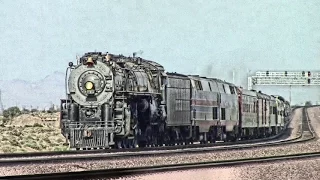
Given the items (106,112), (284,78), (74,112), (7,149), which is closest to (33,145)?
(7,149)

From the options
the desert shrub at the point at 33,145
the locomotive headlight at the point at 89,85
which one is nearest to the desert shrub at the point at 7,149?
the desert shrub at the point at 33,145

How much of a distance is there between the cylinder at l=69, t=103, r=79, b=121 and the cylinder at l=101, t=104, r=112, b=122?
4.42 ft

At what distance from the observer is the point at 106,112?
103 ft

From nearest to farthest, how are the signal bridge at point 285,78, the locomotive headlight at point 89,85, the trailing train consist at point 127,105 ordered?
1. the trailing train consist at point 127,105
2. the locomotive headlight at point 89,85
3. the signal bridge at point 285,78

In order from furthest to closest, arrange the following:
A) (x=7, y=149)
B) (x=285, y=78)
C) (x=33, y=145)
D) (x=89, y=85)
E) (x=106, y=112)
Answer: (x=285, y=78) < (x=33, y=145) < (x=7, y=149) < (x=89, y=85) < (x=106, y=112)

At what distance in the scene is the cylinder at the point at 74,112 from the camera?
3191 cm

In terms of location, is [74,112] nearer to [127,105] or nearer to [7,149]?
[127,105]

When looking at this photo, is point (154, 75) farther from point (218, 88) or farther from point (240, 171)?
point (240, 171)

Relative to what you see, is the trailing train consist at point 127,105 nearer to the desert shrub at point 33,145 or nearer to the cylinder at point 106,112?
the cylinder at point 106,112

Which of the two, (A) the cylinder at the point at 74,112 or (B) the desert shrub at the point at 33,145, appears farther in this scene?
(B) the desert shrub at the point at 33,145

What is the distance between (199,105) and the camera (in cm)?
4091

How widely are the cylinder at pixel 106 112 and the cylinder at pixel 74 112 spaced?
1347mm

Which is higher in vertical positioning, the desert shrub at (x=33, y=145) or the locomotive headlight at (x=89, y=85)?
the locomotive headlight at (x=89, y=85)

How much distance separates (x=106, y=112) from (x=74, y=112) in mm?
1701
